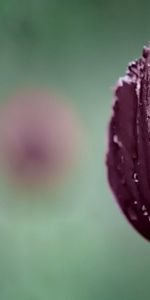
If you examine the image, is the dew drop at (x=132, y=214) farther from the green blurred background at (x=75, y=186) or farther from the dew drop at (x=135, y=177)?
the green blurred background at (x=75, y=186)

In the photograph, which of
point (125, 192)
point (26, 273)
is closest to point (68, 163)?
point (26, 273)

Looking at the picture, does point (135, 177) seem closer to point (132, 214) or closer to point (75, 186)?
point (132, 214)

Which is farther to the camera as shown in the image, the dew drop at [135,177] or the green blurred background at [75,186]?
the green blurred background at [75,186]

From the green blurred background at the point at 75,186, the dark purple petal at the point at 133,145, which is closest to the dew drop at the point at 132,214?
the dark purple petal at the point at 133,145

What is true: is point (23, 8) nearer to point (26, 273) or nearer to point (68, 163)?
point (68, 163)

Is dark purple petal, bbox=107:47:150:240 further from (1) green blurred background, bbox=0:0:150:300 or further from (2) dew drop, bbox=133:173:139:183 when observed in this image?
(1) green blurred background, bbox=0:0:150:300

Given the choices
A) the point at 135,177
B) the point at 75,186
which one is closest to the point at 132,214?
the point at 135,177

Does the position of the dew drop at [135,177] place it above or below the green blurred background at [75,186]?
below
